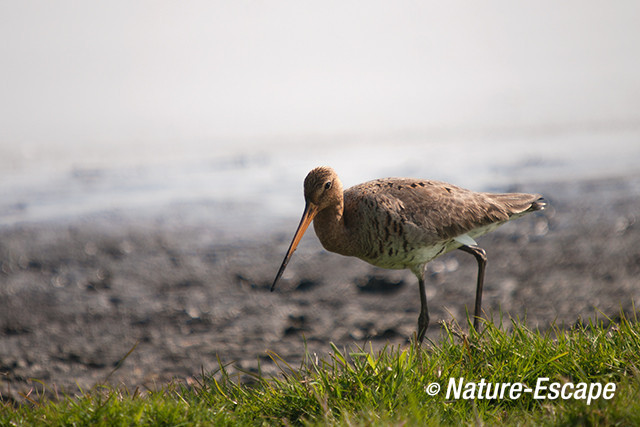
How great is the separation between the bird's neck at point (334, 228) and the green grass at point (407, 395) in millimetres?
1004

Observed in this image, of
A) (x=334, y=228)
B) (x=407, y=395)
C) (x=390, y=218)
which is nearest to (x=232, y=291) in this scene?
(x=334, y=228)

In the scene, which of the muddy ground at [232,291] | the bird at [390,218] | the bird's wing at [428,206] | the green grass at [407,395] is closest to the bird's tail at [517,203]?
the bird's wing at [428,206]

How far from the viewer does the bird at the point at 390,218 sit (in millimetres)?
4672

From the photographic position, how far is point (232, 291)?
7500 millimetres

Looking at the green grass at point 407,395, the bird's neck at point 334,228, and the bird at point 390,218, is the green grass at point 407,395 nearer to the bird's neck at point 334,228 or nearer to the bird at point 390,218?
the bird at point 390,218

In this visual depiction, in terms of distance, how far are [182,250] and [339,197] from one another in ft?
14.7

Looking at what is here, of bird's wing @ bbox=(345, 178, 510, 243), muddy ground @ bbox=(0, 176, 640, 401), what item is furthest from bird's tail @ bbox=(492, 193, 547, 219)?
muddy ground @ bbox=(0, 176, 640, 401)

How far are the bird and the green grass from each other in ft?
2.64

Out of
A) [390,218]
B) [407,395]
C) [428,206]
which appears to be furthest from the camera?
[428,206]

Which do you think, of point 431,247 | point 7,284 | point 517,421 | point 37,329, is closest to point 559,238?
point 431,247

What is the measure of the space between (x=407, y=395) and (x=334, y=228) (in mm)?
1499

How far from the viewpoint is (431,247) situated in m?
4.93

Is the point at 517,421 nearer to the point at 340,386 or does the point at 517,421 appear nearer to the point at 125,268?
the point at 340,386

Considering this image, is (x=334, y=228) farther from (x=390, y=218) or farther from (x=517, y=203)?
(x=517, y=203)
